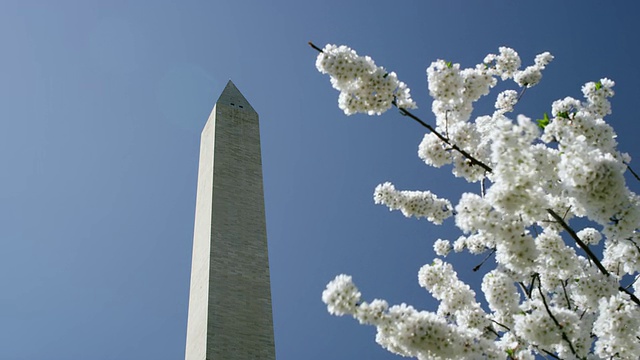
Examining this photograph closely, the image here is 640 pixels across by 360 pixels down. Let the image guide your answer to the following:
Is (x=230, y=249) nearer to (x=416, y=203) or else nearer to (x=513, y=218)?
(x=416, y=203)

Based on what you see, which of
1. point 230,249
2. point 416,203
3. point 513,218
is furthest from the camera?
point 230,249

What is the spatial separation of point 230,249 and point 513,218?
11.9 meters

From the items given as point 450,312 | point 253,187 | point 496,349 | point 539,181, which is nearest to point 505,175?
point 539,181

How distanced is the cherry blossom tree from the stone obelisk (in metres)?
8.82

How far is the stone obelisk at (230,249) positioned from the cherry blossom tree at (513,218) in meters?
8.82

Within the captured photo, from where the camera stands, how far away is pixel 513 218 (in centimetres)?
454

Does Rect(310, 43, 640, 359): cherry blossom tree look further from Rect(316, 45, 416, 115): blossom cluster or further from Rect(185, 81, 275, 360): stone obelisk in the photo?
Rect(185, 81, 275, 360): stone obelisk

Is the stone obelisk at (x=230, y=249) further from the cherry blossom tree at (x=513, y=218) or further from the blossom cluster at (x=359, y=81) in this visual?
the blossom cluster at (x=359, y=81)

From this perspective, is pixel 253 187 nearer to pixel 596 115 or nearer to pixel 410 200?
pixel 410 200

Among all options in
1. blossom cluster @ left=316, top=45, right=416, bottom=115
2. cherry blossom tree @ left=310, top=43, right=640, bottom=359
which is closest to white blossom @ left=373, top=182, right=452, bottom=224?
cherry blossom tree @ left=310, top=43, right=640, bottom=359

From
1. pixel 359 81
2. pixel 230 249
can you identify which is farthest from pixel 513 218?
pixel 230 249

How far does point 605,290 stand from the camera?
507 centimetres

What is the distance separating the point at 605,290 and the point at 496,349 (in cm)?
105

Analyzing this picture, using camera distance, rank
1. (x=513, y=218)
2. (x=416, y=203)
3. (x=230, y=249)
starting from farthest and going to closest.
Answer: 1. (x=230, y=249)
2. (x=416, y=203)
3. (x=513, y=218)
